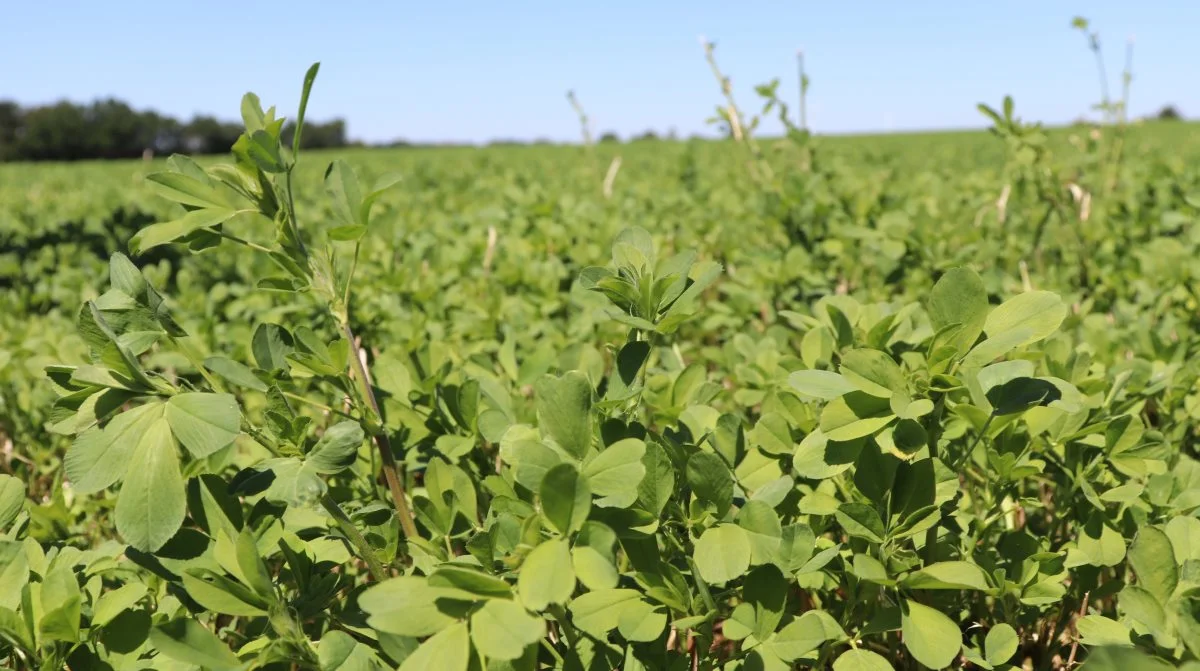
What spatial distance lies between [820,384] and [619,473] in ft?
0.94

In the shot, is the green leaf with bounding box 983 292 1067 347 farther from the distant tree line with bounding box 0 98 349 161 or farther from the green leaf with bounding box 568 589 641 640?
the distant tree line with bounding box 0 98 349 161

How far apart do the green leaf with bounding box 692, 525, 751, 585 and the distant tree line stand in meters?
72.8

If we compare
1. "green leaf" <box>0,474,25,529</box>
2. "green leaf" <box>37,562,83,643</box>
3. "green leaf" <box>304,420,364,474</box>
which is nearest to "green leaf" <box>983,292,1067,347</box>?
"green leaf" <box>304,420,364,474</box>

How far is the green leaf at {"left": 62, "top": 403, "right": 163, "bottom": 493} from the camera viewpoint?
0.92m

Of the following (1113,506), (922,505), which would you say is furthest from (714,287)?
(922,505)

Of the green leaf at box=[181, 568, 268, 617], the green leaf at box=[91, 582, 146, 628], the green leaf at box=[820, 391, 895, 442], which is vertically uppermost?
the green leaf at box=[820, 391, 895, 442]

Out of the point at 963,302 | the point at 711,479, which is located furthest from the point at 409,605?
the point at 963,302

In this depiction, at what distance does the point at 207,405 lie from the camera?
3.15 ft

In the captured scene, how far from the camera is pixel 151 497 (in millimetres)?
Result: 924

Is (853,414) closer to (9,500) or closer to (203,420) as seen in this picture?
(203,420)

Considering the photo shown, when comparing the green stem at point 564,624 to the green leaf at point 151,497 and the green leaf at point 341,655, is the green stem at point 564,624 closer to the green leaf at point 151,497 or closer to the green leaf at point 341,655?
the green leaf at point 341,655

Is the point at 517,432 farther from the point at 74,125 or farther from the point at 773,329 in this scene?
the point at 74,125

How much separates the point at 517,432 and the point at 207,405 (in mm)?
437

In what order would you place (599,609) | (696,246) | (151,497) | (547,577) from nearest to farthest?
(547,577)
(151,497)
(599,609)
(696,246)
